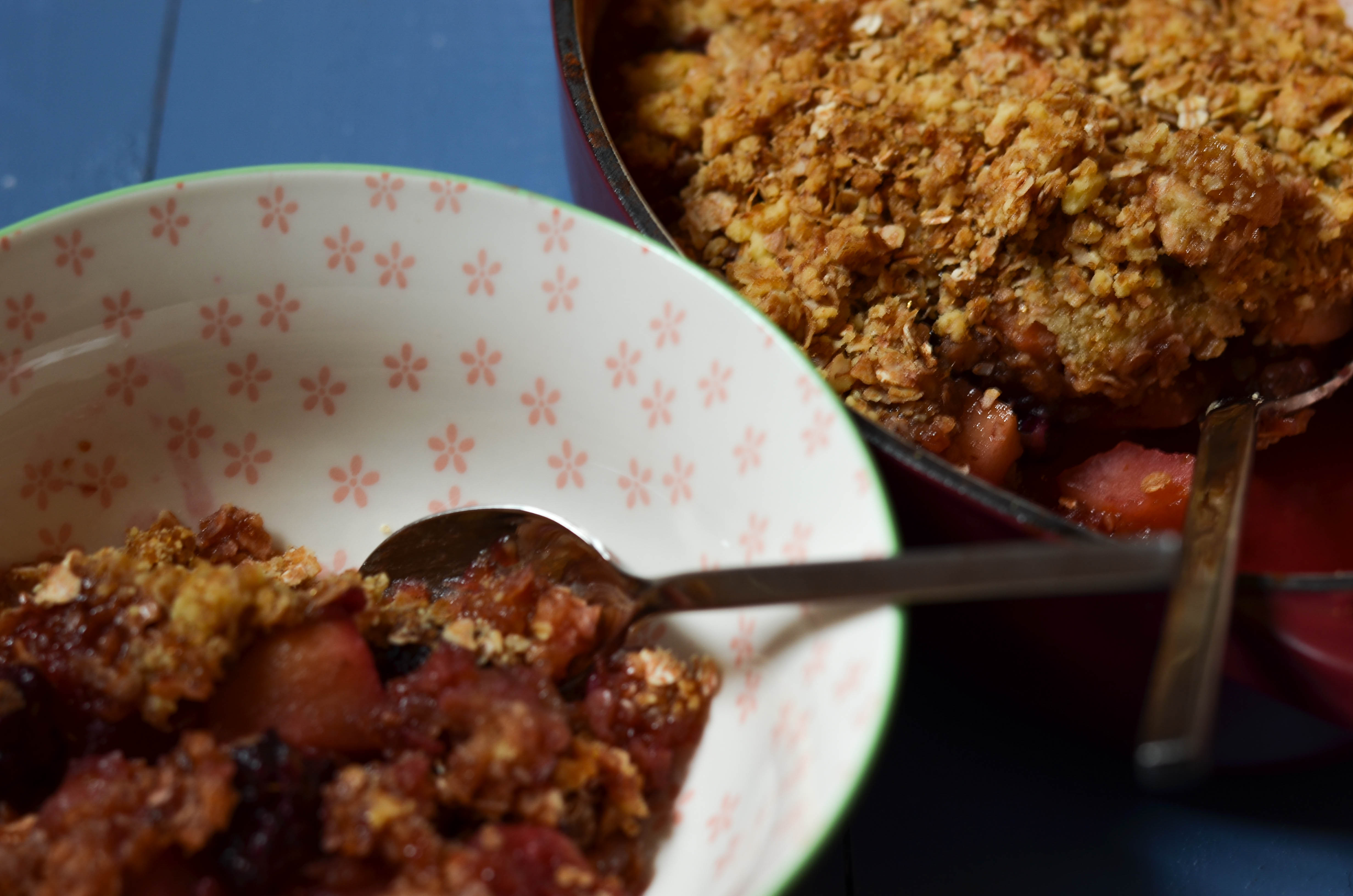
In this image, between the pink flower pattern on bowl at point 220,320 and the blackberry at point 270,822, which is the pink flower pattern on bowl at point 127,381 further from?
the blackberry at point 270,822

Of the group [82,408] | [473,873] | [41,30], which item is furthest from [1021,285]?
[41,30]

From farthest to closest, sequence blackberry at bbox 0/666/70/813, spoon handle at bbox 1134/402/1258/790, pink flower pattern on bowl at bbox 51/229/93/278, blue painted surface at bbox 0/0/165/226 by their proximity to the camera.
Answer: blue painted surface at bbox 0/0/165/226
pink flower pattern on bowl at bbox 51/229/93/278
blackberry at bbox 0/666/70/813
spoon handle at bbox 1134/402/1258/790

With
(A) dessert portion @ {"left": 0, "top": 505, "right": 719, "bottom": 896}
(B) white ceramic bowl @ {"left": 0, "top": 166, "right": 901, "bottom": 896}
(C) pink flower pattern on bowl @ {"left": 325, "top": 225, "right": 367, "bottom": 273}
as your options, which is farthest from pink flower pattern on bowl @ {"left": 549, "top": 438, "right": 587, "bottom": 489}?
(C) pink flower pattern on bowl @ {"left": 325, "top": 225, "right": 367, "bottom": 273}

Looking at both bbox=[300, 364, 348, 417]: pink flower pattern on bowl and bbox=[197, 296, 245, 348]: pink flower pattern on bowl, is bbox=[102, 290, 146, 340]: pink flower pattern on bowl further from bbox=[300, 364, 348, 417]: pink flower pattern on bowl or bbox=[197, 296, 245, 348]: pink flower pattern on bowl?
bbox=[300, 364, 348, 417]: pink flower pattern on bowl

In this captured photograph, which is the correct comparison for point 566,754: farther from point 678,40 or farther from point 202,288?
point 678,40

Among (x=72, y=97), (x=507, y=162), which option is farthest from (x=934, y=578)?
(x=72, y=97)

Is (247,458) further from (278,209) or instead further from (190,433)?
(278,209)
